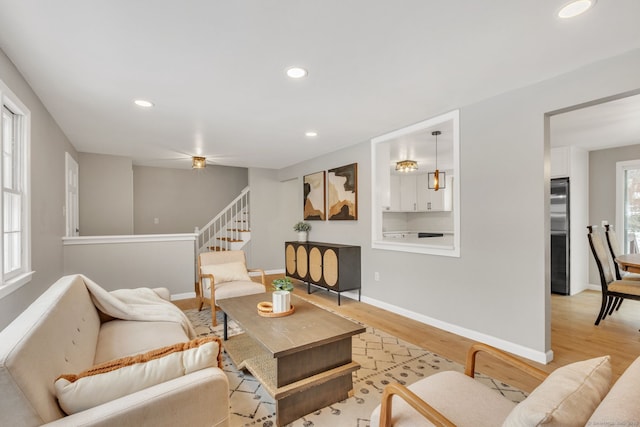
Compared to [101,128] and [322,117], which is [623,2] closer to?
[322,117]

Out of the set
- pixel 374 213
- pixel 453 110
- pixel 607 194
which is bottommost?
pixel 374 213

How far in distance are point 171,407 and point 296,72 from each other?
2.22 meters

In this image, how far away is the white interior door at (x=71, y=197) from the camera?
4.35 metres

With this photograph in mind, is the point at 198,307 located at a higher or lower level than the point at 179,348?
lower

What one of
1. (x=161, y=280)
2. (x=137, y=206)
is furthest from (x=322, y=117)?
(x=137, y=206)

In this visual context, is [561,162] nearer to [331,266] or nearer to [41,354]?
[331,266]

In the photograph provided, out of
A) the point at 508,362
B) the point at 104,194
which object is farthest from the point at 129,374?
the point at 104,194

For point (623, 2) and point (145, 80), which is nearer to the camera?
point (623, 2)

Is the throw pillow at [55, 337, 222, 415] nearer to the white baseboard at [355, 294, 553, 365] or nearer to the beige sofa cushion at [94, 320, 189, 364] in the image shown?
the beige sofa cushion at [94, 320, 189, 364]

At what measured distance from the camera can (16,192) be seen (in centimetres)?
246

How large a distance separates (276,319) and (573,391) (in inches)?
73.5

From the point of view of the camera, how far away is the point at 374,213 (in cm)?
434

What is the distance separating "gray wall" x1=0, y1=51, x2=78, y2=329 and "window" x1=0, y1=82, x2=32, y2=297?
114 millimetres

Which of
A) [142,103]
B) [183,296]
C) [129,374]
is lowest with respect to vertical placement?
[183,296]
